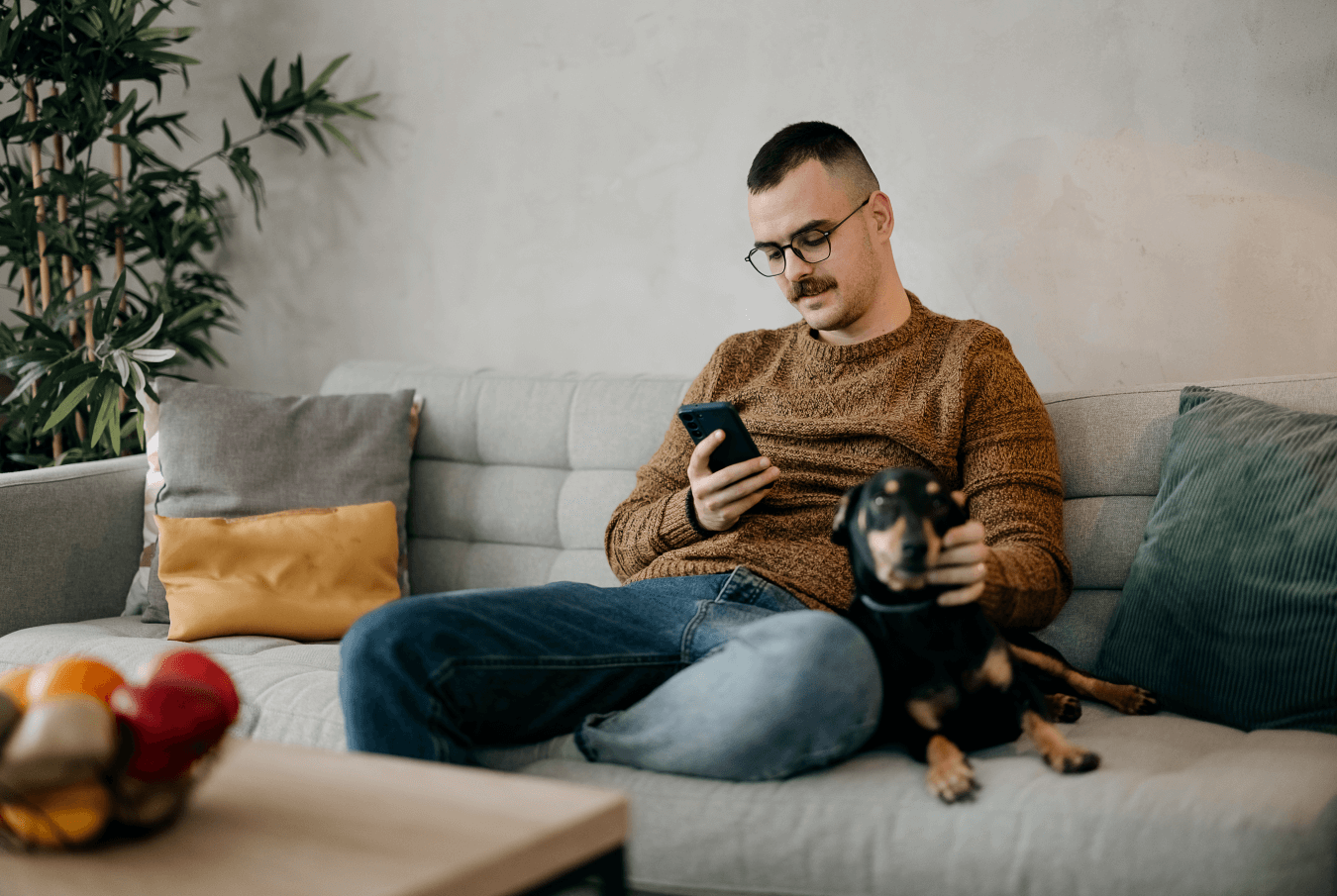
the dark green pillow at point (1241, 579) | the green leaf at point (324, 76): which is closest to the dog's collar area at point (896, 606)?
the dark green pillow at point (1241, 579)

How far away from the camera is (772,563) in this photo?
4.96 feet

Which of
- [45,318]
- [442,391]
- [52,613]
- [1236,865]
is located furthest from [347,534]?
[1236,865]

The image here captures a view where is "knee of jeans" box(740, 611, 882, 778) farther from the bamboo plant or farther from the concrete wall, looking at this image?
the bamboo plant

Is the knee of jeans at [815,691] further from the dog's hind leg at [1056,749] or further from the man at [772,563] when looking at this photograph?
the dog's hind leg at [1056,749]

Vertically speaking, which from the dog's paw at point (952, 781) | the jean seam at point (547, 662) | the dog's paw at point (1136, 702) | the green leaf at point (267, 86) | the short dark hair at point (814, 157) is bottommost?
the dog's paw at point (1136, 702)

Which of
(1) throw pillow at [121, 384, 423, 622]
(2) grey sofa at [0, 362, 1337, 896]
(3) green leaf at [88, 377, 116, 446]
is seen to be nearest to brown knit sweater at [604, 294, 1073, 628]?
(2) grey sofa at [0, 362, 1337, 896]

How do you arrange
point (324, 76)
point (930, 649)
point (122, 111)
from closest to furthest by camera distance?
1. point (930, 649)
2. point (122, 111)
3. point (324, 76)

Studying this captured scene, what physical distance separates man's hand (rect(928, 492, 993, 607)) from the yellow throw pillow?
1.11m

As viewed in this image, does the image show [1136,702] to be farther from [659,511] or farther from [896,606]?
[659,511]

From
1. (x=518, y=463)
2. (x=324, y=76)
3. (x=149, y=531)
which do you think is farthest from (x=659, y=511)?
(x=324, y=76)

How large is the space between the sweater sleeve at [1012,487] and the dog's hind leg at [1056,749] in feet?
0.49

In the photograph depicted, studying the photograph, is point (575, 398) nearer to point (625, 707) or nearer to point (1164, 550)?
point (625, 707)

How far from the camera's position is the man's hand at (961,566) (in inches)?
45.2

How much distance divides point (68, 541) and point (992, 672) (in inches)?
70.1
